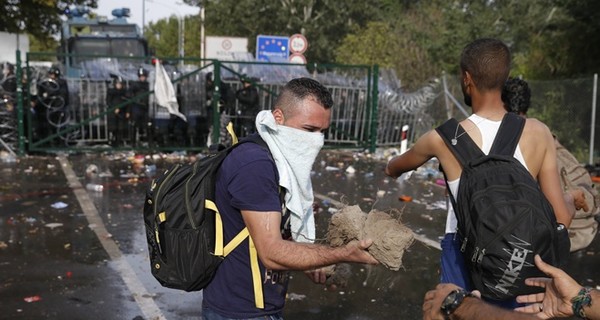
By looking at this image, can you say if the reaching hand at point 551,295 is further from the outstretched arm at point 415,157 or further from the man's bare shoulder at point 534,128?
the outstretched arm at point 415,157

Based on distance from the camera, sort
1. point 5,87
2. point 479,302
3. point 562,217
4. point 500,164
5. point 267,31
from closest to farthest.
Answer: point 479,302
point 500,164
point 562,217
point 5,87
point 267,31

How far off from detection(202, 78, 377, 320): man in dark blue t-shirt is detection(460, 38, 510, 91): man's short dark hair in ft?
2.36

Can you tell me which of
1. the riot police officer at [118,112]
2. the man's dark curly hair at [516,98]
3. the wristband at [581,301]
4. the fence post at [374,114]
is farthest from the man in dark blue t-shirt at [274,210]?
the fence post at [374,114]

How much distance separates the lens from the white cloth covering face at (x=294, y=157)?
2.53 metres

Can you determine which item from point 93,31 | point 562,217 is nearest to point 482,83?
point 562,217

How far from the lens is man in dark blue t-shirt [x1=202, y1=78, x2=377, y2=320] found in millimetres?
2395

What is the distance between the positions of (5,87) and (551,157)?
13780 millimetres

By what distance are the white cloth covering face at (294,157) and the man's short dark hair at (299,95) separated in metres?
0.08

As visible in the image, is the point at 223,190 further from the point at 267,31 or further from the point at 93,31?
the point at 267,31

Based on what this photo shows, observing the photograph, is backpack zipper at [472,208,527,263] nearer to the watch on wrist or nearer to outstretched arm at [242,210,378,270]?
the watch on wrist

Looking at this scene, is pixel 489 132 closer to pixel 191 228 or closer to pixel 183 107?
pixel 191 228

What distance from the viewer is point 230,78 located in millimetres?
15648

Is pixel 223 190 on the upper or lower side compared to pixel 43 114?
upper

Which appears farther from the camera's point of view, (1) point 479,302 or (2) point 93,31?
(2) point 93,31
